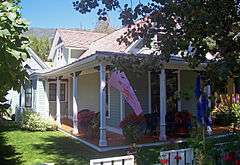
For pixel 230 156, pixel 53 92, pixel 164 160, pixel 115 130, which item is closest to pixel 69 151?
pixel 115 130

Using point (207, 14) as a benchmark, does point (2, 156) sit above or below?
below

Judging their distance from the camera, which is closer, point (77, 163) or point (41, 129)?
point (77, 163)

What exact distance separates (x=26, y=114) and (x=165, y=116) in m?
9.36

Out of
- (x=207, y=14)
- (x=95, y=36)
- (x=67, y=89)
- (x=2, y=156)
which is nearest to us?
(x=207, y=14)

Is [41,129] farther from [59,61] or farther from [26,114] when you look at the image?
[59,61]

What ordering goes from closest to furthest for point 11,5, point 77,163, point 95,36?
1. point 11,5
2. point 77,163
3. point 95,36

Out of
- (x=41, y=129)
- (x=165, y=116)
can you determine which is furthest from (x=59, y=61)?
(x=165, y=116)

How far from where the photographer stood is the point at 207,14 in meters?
5.96

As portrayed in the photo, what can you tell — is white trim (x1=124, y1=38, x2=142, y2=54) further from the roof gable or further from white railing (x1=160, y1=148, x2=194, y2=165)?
white railing (x1=160, y1=148, x2=194, y2=165)

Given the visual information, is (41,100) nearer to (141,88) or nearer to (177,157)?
(141,88)

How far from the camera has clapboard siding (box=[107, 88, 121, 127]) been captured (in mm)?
16953

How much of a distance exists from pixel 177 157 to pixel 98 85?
48.0 ft

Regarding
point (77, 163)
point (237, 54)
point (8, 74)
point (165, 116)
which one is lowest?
point (77, 163)

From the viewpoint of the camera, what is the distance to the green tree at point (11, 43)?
14.4 feet
